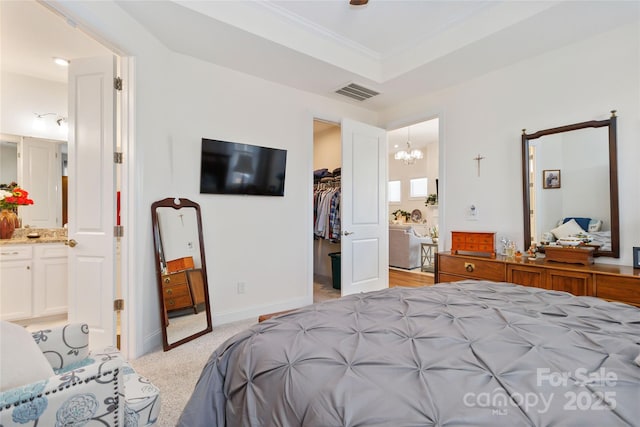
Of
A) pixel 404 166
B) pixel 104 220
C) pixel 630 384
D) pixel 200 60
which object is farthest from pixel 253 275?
pixel 404 166

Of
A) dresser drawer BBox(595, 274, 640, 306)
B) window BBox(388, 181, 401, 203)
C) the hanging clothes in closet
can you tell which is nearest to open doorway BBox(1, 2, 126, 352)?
the hanging clothes in closet

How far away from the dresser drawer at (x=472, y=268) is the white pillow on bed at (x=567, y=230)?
561 millimetres

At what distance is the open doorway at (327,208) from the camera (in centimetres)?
450

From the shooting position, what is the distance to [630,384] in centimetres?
76

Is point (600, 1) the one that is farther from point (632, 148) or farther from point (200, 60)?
point (200, 60)

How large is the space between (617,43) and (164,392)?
4.17 m

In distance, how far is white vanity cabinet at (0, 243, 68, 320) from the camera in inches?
116

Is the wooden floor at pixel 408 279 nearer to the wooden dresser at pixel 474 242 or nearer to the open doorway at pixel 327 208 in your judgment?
the open doorway at pixel 327 208

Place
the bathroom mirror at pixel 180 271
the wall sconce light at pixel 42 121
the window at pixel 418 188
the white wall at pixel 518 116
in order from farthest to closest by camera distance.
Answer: the window at pixel 418 188 → the wall sconce light at pixel 42 121 → the bathroom mirror at pixel 180 271 → the white wall at pixel 518 116

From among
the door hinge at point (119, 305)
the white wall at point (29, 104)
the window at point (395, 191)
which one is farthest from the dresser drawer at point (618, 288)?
the window at point (395, 191)

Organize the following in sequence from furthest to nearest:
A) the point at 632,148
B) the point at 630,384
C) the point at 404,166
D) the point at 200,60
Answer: the point at 404,166
the point at 200,60
the point at 632,148
the point at 630,384

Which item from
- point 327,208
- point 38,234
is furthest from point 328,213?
point 38,234

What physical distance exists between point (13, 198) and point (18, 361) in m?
3.12

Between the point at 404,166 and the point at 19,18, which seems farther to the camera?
the point at 404,166
